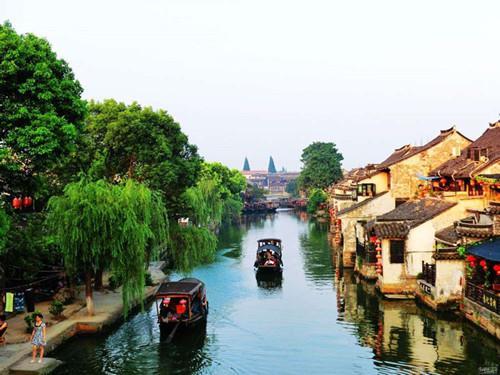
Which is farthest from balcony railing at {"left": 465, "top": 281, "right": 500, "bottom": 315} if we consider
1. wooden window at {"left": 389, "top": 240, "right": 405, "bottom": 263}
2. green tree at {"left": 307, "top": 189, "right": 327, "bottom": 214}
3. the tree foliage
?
green tree at {"left": 307, "top": 189, "right": 327, "bottom": 214}

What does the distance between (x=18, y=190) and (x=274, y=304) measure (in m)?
14.2

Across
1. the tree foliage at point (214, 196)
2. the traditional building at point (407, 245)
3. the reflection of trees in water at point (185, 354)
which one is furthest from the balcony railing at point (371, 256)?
the reflection of trees in water at point (185, 354)

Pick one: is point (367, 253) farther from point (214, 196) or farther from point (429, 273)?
point (214, 196)

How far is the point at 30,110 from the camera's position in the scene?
71.2 feet

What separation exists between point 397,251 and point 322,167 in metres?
76.3

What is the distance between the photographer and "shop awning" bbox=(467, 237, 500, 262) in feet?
73.4

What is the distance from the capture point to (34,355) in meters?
19.6

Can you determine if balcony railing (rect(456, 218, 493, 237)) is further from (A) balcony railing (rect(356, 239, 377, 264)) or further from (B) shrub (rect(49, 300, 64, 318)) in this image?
(B) shrub (rect(49, 300, 64, 318))

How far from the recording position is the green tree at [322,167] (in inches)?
4144

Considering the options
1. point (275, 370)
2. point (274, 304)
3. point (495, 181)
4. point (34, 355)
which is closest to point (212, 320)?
point (274, 304)

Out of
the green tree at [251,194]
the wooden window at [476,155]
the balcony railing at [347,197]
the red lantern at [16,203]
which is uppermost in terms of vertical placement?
the green tree at [251,194]

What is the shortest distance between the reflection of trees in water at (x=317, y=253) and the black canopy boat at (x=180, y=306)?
14.9 meters

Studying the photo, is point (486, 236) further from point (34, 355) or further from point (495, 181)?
point (34, 355)

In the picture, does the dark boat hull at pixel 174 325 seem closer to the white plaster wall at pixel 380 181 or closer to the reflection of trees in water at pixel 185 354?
the reflection of trees in water at pixel 185 354
